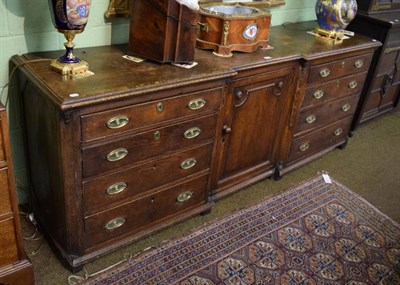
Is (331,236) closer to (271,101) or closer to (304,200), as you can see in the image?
(304,200)

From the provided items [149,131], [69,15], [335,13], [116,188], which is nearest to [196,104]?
[149,131]

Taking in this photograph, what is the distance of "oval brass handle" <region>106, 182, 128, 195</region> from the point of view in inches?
69.1

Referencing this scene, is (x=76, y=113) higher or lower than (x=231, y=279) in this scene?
higher

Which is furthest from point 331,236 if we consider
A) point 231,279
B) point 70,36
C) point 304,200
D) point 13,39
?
point 13,39

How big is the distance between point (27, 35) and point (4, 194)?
2.44ft

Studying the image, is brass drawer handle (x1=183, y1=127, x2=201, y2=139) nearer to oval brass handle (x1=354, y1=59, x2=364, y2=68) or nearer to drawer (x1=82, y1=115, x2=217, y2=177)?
drawer (x1=82, y1=115, x2=217, y2=177)

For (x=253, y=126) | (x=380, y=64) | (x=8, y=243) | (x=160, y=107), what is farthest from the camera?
(x=380, y=64)

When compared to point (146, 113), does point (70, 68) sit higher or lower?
higher

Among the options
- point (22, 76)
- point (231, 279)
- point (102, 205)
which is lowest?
point (231, 279)

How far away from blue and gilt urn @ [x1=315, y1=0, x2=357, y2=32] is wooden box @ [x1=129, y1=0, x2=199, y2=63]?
116 centimetres

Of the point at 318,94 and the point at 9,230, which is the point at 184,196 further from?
the point at 318,94

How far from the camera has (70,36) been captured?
164 cm

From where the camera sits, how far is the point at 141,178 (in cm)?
184

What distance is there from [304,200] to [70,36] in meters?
1.68
